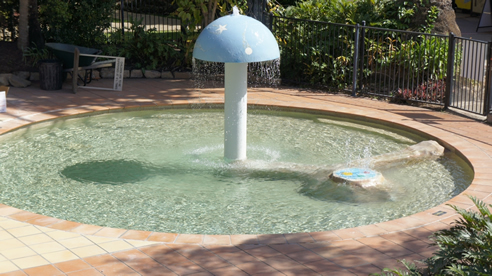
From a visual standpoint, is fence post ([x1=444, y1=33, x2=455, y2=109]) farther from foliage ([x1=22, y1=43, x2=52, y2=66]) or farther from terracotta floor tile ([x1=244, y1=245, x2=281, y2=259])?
foliage ([x1=22, y1=43, x2=52, y2=66])

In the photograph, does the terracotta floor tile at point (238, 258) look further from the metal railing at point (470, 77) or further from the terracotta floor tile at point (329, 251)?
the metal railing at point (470, 77)

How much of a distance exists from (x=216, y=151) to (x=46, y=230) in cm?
365

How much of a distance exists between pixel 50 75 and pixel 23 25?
256cm

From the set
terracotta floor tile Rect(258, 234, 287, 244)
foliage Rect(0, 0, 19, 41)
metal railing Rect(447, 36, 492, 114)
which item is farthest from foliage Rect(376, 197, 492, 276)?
foliage Rect(0, 0, 19, 41)

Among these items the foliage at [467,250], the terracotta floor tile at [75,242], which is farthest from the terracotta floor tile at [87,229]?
the foliage at [467,250]

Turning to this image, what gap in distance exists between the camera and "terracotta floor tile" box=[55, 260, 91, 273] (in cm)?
501

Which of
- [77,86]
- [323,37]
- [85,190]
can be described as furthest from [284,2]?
[85,190]

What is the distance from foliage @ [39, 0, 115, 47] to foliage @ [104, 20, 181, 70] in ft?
1.87

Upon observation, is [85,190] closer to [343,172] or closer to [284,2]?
[343,172]

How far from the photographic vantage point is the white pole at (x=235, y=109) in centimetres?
809

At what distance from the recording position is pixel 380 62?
1334cm

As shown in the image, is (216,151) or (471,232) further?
(216,151)

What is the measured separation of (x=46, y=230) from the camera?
580cm

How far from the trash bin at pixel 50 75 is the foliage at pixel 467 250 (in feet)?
33.9
